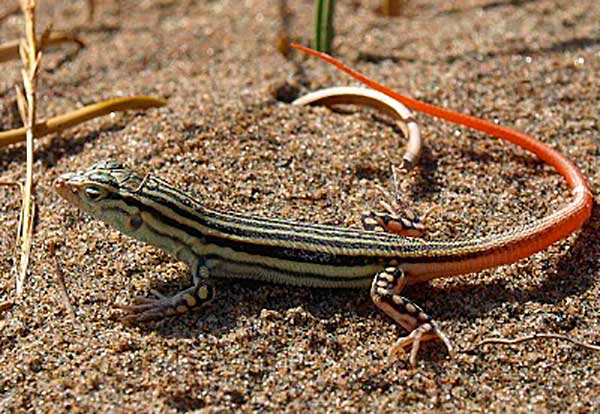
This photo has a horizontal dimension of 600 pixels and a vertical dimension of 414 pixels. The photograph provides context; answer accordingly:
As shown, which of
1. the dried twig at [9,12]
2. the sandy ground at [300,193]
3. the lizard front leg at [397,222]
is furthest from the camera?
the dried twig at [9,12]

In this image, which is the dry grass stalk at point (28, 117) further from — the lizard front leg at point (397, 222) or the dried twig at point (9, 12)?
the lizard front leg at point (397, 222)

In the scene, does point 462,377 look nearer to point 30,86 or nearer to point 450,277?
point 450,277

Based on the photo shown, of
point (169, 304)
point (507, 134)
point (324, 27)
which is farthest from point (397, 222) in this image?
point (324, 27)

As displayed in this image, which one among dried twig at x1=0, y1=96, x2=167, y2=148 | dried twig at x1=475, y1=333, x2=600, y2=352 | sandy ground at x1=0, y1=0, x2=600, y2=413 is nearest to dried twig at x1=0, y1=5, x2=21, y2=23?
sandy ground at x1=0, y1=0, x2=600, y2=413

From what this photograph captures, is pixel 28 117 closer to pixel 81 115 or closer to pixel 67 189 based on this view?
pixel 81 115

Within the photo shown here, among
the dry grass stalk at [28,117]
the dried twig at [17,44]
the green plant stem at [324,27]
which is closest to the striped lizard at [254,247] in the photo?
the dry grass stalk at [28,117]
